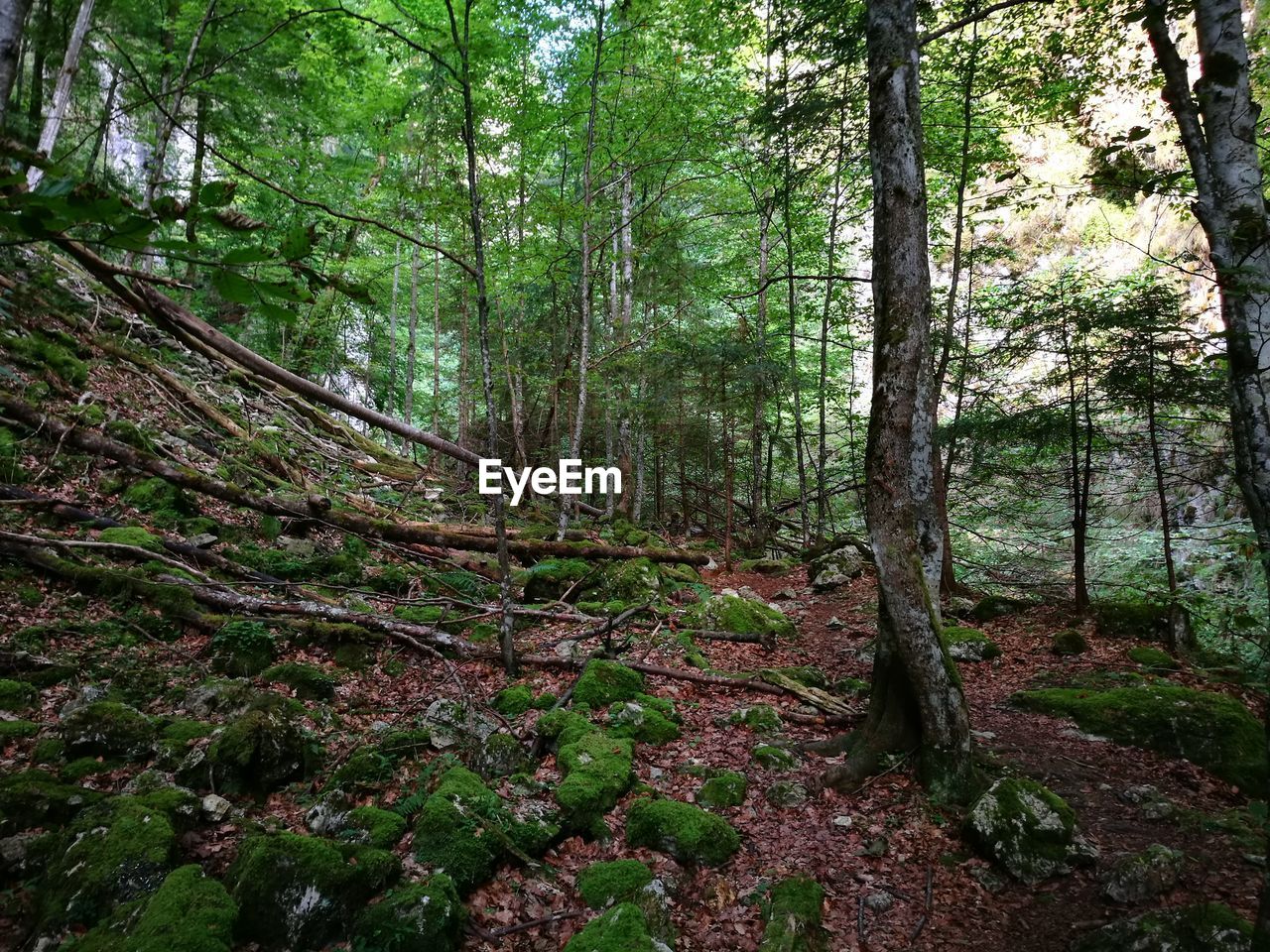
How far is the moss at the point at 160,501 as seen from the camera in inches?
288

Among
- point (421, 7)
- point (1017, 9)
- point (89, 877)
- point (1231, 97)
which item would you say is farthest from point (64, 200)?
point (421, 7)

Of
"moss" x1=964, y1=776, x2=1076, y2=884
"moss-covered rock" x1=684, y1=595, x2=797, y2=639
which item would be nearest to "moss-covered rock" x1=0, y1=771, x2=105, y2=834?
"moss" x1=964, y1=776, x2=1076, y2=884

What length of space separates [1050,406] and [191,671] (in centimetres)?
1022

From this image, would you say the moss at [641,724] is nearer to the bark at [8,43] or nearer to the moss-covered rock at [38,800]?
the moss-covered rock at [38,800]

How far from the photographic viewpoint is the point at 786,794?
14.8 feet

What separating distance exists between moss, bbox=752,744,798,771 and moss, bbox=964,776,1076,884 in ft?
4.54

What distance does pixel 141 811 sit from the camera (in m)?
3.33

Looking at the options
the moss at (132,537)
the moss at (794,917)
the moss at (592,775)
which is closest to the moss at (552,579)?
the moss at (592,775)

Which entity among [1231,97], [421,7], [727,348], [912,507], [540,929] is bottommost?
[540,929]

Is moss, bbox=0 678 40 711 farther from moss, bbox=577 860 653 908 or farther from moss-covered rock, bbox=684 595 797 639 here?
moss-covered rock, bbox=684 595 797 639

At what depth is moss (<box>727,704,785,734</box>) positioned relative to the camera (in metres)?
5.51

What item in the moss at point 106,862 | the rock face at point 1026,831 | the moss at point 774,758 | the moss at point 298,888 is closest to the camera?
the moss at point 106,862

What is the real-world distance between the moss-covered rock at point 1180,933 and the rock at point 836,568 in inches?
338

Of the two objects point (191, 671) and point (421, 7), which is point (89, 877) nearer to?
point (191, 671)
